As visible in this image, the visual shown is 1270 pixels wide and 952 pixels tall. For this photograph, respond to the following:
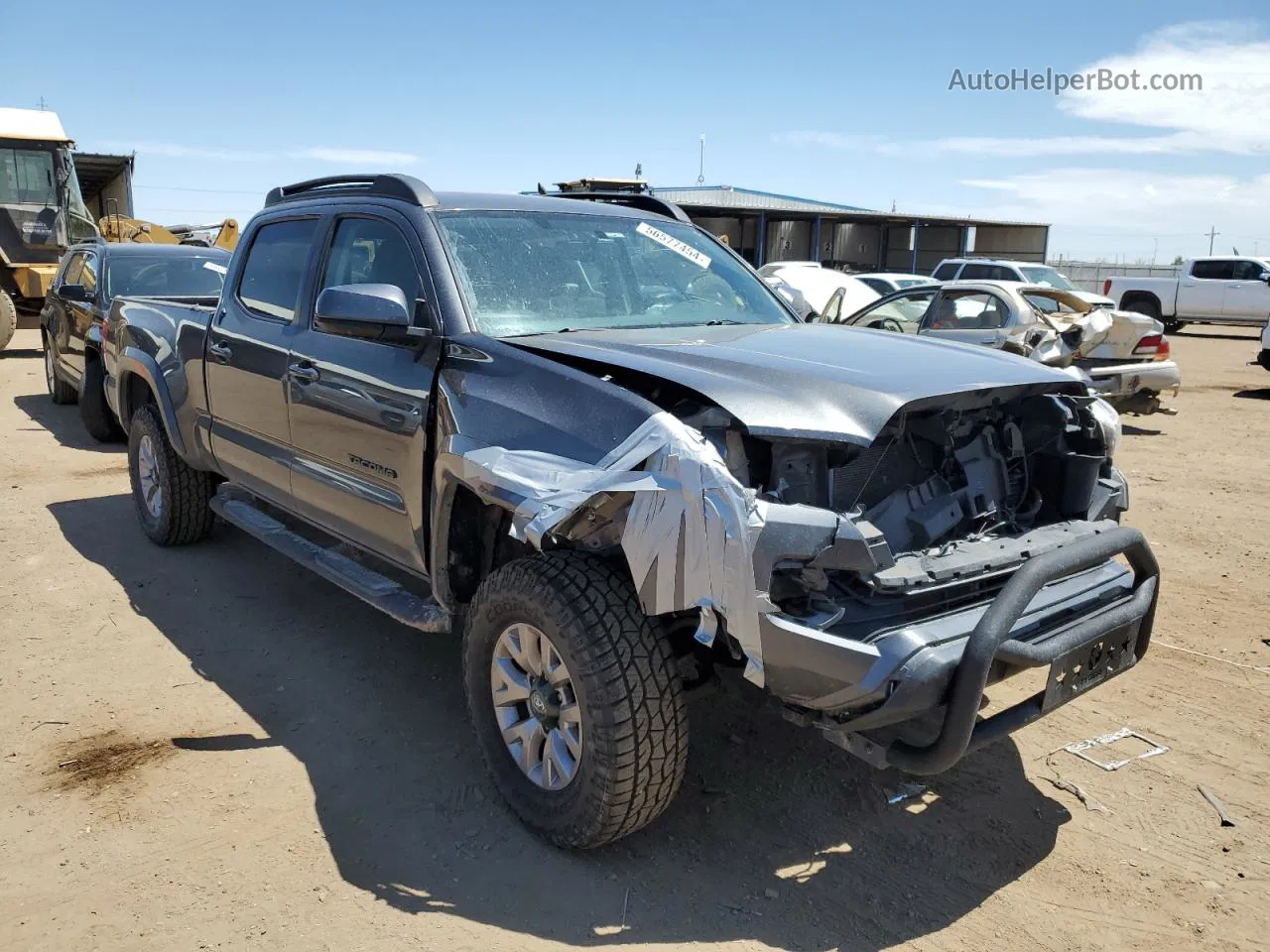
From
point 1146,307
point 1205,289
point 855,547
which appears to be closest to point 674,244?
point 855,547

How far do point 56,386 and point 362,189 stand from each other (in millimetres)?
9060

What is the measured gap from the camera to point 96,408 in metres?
9.26

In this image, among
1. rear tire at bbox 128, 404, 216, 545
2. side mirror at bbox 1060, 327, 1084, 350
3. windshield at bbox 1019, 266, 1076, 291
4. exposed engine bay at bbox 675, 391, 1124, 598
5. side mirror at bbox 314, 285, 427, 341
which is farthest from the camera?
windshield at bbox 1019, 266, 1076, 291

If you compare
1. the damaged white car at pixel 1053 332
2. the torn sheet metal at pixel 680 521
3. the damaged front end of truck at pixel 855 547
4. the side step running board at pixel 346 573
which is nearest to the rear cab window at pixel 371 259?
the damaged front end of truck at pixel 855 547

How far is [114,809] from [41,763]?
1.71 ft

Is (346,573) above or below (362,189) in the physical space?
below

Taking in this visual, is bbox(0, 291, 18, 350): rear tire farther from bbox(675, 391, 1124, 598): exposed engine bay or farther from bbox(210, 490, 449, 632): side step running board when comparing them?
bbox(675, 391, 1124, 598): exposed engine bay

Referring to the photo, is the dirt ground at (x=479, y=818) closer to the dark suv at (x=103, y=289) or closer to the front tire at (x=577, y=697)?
the front tire at (x=577, y=697)

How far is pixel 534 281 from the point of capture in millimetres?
3824

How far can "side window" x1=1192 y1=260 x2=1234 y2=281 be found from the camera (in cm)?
2439

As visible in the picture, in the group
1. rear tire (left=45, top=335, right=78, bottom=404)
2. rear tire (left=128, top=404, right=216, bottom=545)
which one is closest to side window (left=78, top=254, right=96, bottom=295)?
rear tire (left=45, top=335, right=78, bottom=404)

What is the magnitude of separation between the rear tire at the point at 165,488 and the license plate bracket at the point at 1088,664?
482 cm

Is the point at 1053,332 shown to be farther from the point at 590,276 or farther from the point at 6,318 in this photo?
the point at 6,318

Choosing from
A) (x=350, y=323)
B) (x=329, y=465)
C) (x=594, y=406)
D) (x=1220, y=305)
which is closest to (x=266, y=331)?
(x=329, y=465)
